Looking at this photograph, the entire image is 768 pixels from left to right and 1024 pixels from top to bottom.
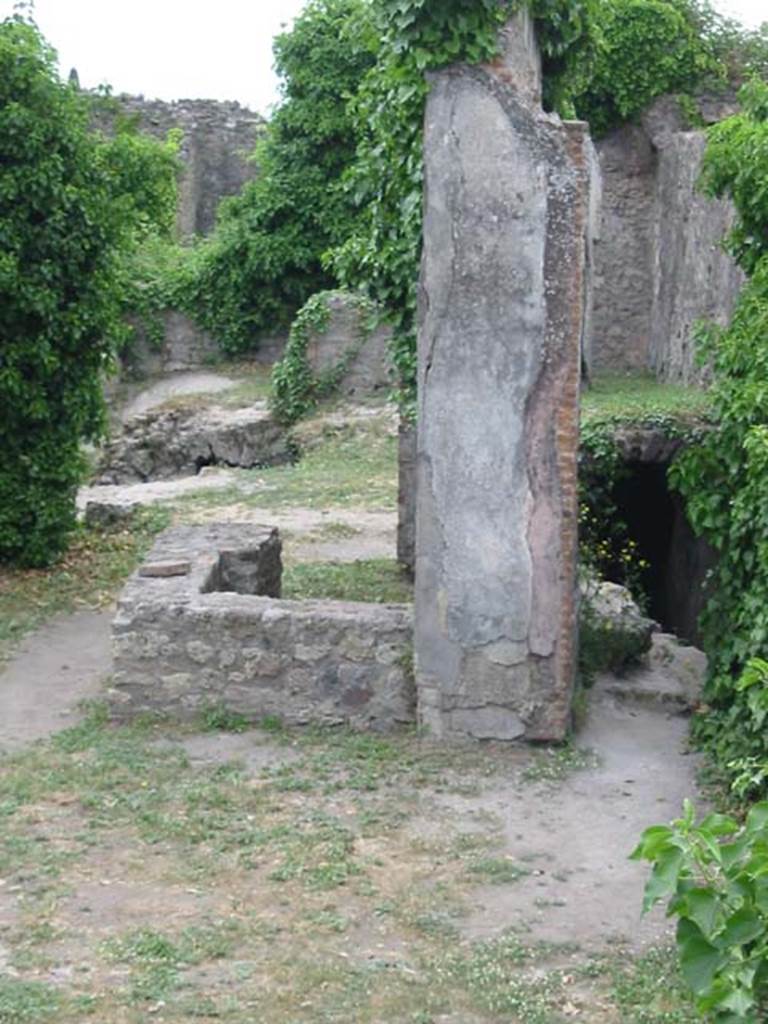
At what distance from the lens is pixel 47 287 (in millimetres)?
12039

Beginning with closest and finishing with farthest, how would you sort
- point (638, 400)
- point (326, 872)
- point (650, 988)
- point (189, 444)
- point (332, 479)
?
point (650, 988) → point (326, 872) → point (638, 400) → point (332, 479) → point (189, 444)

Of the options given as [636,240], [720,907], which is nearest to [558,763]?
[720,907]

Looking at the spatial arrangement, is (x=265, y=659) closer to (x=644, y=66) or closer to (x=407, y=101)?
(x=407, y=101)

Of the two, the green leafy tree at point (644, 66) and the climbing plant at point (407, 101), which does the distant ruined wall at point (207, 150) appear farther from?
the climbing plant at point (407, 101)

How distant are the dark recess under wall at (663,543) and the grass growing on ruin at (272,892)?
541 centimetres

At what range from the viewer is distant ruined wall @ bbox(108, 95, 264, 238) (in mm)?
29281

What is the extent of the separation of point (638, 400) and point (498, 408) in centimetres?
810

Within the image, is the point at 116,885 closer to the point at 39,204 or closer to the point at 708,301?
the point at 39,204

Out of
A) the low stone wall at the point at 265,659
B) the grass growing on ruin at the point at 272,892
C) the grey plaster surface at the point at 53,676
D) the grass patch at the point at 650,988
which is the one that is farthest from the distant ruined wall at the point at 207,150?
the grass patch at the point at 650,988

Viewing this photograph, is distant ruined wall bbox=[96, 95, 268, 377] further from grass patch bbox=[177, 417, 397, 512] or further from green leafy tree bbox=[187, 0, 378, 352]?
grass patch bbox=[177, 417, 397, 512]

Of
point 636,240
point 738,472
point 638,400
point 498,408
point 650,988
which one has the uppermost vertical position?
point 636,240

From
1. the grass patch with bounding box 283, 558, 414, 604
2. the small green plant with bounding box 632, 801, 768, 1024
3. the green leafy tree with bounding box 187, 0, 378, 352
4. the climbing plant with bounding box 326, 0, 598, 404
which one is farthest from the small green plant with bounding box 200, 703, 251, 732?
the green leafy tree with bounding box 187, 0, 378, 352

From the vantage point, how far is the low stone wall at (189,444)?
19656 mm

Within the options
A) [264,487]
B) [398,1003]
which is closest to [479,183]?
[398,1003]
